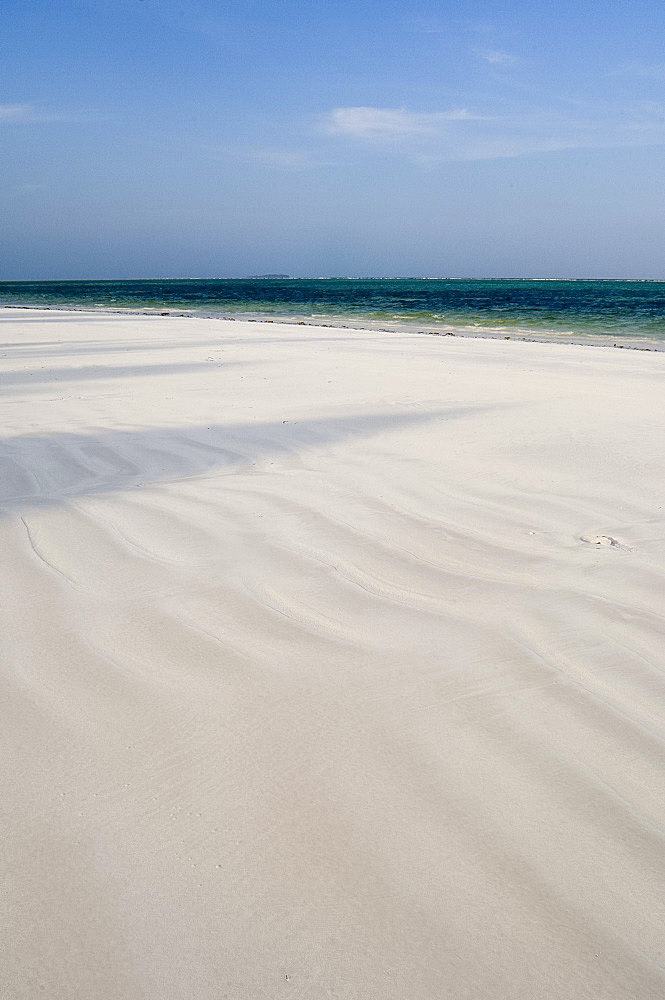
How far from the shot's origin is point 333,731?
1578 millimetres

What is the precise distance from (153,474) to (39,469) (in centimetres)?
59

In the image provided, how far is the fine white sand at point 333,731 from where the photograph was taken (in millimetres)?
1083

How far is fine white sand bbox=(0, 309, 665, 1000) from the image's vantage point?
1.08 metres

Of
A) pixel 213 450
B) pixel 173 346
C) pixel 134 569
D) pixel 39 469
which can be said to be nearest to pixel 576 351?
pixel 173 346

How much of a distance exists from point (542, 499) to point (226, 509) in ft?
4.48

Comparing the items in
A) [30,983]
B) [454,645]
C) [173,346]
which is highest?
[173,346]

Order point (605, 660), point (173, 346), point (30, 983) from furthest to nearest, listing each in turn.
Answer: point (173, 346) < point (605, 660) < point (30, 983)

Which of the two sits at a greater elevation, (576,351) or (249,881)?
(576,351)

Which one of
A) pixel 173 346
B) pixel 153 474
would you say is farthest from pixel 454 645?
pixel 173 346

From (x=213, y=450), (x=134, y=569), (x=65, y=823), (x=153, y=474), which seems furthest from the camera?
(x=213, y=450)

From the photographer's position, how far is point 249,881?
3.90 ft

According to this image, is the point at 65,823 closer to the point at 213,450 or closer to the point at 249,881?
the point at 249,881

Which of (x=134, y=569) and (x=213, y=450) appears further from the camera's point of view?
(x=213, y=450)

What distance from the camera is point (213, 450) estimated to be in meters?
4.15
